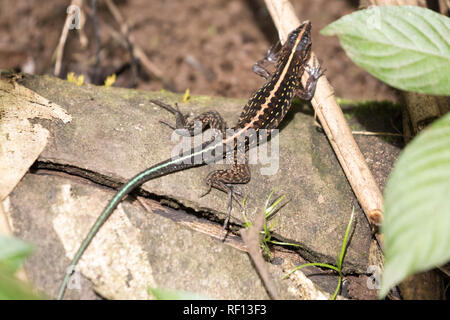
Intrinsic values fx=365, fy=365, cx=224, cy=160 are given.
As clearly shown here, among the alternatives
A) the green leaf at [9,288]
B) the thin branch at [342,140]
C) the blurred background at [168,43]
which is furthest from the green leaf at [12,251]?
the blurred background at [168,43]

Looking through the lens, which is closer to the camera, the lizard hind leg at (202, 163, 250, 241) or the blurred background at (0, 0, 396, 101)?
the lizard hind leg at (202, 163, 250, 241)

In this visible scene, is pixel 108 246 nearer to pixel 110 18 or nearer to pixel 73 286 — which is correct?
pixel 73 286

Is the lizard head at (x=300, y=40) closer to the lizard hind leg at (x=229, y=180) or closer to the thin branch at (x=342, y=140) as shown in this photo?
the thin branch at (x=342, y=140)

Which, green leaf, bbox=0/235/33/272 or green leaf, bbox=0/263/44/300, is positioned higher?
green leaf, bbox=0/235/33/272

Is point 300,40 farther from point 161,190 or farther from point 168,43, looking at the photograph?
point 168,43

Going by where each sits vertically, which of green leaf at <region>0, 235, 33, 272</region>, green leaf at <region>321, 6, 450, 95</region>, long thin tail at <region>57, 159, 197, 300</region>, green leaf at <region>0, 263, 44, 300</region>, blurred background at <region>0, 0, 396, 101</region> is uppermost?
blurred background at <region>0, 0, 396, 101</region>

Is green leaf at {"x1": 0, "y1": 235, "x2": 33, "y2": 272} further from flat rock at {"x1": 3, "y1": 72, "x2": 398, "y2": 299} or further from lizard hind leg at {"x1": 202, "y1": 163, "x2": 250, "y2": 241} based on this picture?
lizard hind leg at {"x1": 202, "y1": 163, "x2": 250, "y2": 241}

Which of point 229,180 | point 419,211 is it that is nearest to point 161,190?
point 229,180

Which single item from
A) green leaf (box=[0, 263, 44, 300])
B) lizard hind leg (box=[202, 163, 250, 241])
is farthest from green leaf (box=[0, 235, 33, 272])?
lizard hind leg (box=[202, 163, 250, 241])
